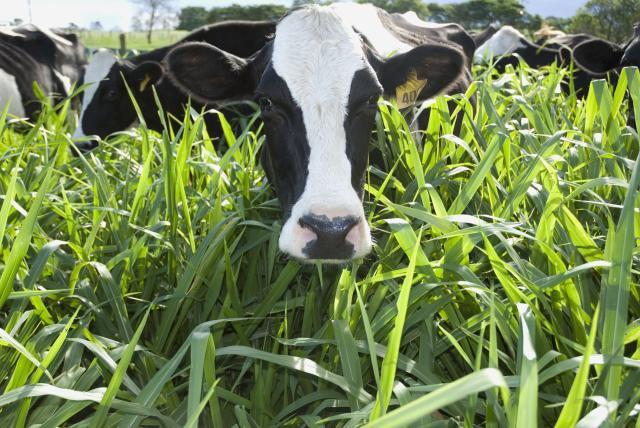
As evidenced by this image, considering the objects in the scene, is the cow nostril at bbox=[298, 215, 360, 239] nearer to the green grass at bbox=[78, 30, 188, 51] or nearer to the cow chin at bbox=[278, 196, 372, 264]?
the cow chin at bbox=[278, 196, 372, 264]

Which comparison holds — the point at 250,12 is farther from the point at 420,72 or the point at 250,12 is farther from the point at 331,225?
the point at 331,225

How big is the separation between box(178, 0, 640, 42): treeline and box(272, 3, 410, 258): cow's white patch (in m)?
46.0

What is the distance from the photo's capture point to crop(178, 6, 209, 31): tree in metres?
88.1

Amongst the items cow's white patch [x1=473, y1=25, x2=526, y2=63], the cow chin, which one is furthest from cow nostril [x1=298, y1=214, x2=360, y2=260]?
cow's white patch [x1=473, y1=25, x2=526, y2=63]

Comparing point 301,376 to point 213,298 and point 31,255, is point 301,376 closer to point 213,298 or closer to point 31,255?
point 213,298

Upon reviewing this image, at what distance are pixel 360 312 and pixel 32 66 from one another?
8.18 m

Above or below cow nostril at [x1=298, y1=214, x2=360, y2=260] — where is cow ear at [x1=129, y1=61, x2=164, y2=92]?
below

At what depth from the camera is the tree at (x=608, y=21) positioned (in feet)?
140

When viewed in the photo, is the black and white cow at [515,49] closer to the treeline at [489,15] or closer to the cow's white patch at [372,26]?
the cow's white patch at [372,26]

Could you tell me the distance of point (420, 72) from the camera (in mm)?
2828

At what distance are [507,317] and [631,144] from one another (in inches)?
58.5

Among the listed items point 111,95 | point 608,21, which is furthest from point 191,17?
point 111,95

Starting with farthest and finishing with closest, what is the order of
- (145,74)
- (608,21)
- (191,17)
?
(191,17) < (608,21) < (145,74)

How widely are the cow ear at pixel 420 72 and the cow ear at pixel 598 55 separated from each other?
2.96m
